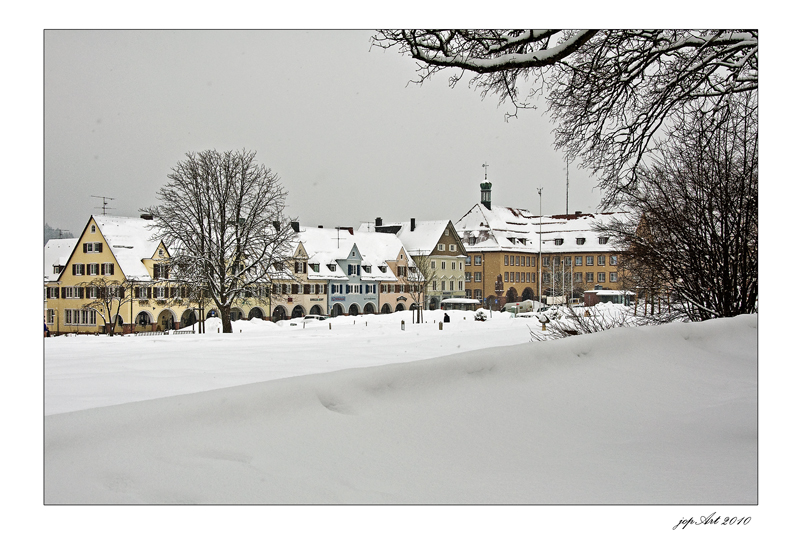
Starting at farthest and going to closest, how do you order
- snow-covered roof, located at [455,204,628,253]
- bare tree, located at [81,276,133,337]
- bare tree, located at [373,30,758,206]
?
snow-covered roof, located at [455,204,628,253] < bare tree, located at [81,276,133,337] < bare tree, located at [373,30,758,206]

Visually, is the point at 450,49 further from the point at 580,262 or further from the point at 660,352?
the point at 580,262

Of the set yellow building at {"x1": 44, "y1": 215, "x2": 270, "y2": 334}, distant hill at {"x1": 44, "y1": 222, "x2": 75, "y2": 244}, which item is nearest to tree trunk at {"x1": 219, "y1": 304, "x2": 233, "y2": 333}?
yellow building at {"x1": 44, "y1": 215, "x2": 270, "y2": 334}

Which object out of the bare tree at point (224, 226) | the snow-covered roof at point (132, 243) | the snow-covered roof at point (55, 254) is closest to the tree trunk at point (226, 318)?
the bare tree at point (224, 226)

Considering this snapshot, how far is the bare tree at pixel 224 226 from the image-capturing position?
48.8 feet

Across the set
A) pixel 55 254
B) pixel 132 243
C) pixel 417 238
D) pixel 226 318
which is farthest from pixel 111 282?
pixel 417 238

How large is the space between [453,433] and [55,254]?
11.8ft

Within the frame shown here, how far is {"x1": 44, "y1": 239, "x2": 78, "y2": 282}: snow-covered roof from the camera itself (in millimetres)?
4933

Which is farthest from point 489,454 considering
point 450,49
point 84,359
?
point 84,359

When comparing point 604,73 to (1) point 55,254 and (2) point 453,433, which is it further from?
(1) point 55,254

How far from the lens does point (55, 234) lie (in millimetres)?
5391

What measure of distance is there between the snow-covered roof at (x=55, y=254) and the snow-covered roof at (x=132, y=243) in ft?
9.62

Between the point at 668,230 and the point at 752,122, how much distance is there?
2.35 m

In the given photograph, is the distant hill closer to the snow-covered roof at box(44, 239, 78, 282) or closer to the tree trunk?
the snow-covered roof at box(44, 239, 78, 282)

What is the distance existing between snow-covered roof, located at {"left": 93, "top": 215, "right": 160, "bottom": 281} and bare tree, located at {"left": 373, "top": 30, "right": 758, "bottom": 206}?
5.68m
